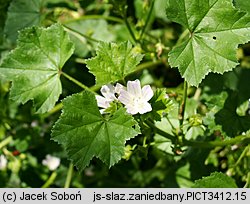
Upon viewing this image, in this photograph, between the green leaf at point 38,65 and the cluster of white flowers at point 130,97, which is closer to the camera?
the cluster of white flowers at point 130,97

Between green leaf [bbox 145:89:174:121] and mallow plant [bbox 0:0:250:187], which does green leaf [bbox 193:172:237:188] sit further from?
green leaf [bbox 145:89:174:121]

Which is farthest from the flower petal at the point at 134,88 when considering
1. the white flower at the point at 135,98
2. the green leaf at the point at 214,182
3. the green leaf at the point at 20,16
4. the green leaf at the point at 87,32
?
the green leaf at the point at 87,32

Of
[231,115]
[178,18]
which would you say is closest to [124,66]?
[178,18]

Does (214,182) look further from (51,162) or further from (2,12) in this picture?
(2,12)

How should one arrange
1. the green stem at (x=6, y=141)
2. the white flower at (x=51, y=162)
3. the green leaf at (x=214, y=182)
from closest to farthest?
1. the green leaf at (x=214, y=182)
2. the green stem at (x=6, y=141)
3. the white flower at (x=51, y=162)

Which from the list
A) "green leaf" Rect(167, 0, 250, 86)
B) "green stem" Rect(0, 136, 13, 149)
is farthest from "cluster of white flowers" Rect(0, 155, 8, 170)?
"green leaf" Rect(167, 0, 250, 86)

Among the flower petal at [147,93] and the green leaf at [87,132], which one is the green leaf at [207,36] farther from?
the green leaf at [87,132]
